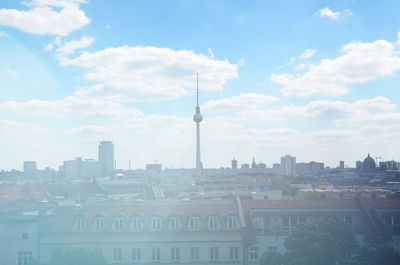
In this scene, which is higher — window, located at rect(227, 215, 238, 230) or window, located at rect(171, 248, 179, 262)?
window, located at rect(227, 215, 238, 230)

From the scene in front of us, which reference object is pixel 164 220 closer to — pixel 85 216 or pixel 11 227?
pixel 85 216

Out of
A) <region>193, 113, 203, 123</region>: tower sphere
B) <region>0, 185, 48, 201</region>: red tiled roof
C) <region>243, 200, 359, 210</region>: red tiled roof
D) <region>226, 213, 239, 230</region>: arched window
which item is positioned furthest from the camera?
<region>193, 113, 203, 123</region>: tower sphere

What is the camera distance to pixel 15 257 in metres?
30.4

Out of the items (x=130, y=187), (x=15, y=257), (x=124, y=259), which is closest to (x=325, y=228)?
(x=124, y=259)

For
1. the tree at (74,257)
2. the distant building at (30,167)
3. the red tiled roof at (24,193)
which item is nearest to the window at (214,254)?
the tree at (74,257)

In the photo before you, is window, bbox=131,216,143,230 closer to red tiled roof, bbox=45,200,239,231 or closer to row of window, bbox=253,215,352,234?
red tiled roof, bbox=45,200,239,231

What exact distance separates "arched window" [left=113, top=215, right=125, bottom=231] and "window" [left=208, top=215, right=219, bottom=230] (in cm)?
642

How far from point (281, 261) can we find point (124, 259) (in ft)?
39.7

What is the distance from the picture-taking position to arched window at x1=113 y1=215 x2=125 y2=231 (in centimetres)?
3170

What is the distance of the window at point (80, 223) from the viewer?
3200cm

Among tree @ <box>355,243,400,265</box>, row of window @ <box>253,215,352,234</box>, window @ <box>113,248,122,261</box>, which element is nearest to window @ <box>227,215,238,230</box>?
row of window @ <box>253,215,352,234</box>

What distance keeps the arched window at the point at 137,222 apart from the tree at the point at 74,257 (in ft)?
24.5

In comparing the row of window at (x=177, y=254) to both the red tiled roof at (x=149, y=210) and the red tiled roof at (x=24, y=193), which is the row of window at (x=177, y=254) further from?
the red tiled roof at (x=24, y=193)

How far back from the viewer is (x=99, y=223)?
32.0 m
